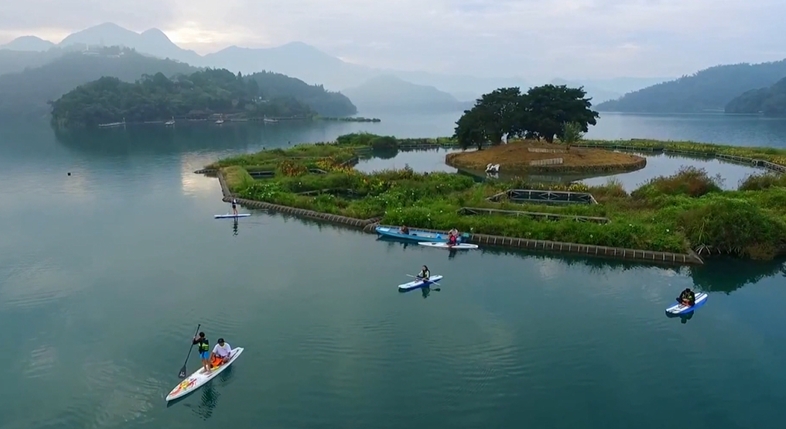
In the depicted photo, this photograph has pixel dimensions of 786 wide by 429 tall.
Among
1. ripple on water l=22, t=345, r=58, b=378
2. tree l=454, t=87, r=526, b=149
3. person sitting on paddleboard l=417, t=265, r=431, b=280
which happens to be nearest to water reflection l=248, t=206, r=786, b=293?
person sitting on paddleboard l=417, t=265, r=431, b=280

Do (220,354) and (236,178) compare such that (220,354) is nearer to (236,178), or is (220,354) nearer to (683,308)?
(683,308)

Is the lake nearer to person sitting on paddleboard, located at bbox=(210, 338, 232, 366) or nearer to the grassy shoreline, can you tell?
person sitting on paddleboard, located at bbox=(210, 338, 232, 366)

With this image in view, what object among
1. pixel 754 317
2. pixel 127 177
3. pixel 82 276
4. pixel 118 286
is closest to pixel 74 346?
→ pixel 118 286

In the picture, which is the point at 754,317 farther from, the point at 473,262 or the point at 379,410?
the point at 379,410

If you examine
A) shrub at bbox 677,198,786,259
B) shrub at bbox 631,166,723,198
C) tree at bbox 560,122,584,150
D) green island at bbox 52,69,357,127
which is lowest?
shrub at bbox 677,198,786,259

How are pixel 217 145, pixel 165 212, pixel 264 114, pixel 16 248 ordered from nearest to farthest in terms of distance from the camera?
pixel 16 248
pixel 165 212
pixel 217 145
pixel 264 114

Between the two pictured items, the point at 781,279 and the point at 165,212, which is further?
the point at 165,212

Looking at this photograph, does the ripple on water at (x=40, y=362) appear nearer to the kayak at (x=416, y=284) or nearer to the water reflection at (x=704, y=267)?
the kayak at (x=416, y=284)
